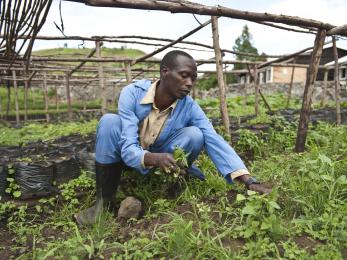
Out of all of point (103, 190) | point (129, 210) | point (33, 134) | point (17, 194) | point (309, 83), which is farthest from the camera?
point (33, 134)

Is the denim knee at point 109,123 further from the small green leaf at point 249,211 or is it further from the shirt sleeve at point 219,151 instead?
the small green leaf at point 249,211

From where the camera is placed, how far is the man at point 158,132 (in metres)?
2.56

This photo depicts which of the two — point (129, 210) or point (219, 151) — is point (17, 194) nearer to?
point (129, 210)

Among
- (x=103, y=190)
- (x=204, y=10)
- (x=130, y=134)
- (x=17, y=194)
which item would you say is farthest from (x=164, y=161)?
(x=17, y=194)

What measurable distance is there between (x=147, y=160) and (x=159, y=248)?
0.61 metres

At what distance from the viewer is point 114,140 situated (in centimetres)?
269

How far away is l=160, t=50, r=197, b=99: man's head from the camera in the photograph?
8.77 feet

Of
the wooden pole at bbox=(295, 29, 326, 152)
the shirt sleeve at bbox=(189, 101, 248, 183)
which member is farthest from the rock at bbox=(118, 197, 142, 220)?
the wooden pole at bbox=(295, 29, 326, 152)

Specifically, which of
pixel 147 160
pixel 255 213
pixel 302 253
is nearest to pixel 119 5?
pixel 147 160

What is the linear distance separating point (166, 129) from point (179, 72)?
0.47m

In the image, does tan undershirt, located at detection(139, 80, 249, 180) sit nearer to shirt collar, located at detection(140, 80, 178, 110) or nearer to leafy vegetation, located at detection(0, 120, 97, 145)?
shirt collar, located at detection(140, 80, 178, 110)

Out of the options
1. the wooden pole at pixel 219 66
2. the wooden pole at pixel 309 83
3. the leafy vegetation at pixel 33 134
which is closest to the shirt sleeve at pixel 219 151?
the wooden pole at pixel 219 66

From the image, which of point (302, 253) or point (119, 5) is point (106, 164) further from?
point (302, 253)

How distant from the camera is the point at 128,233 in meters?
2.32
